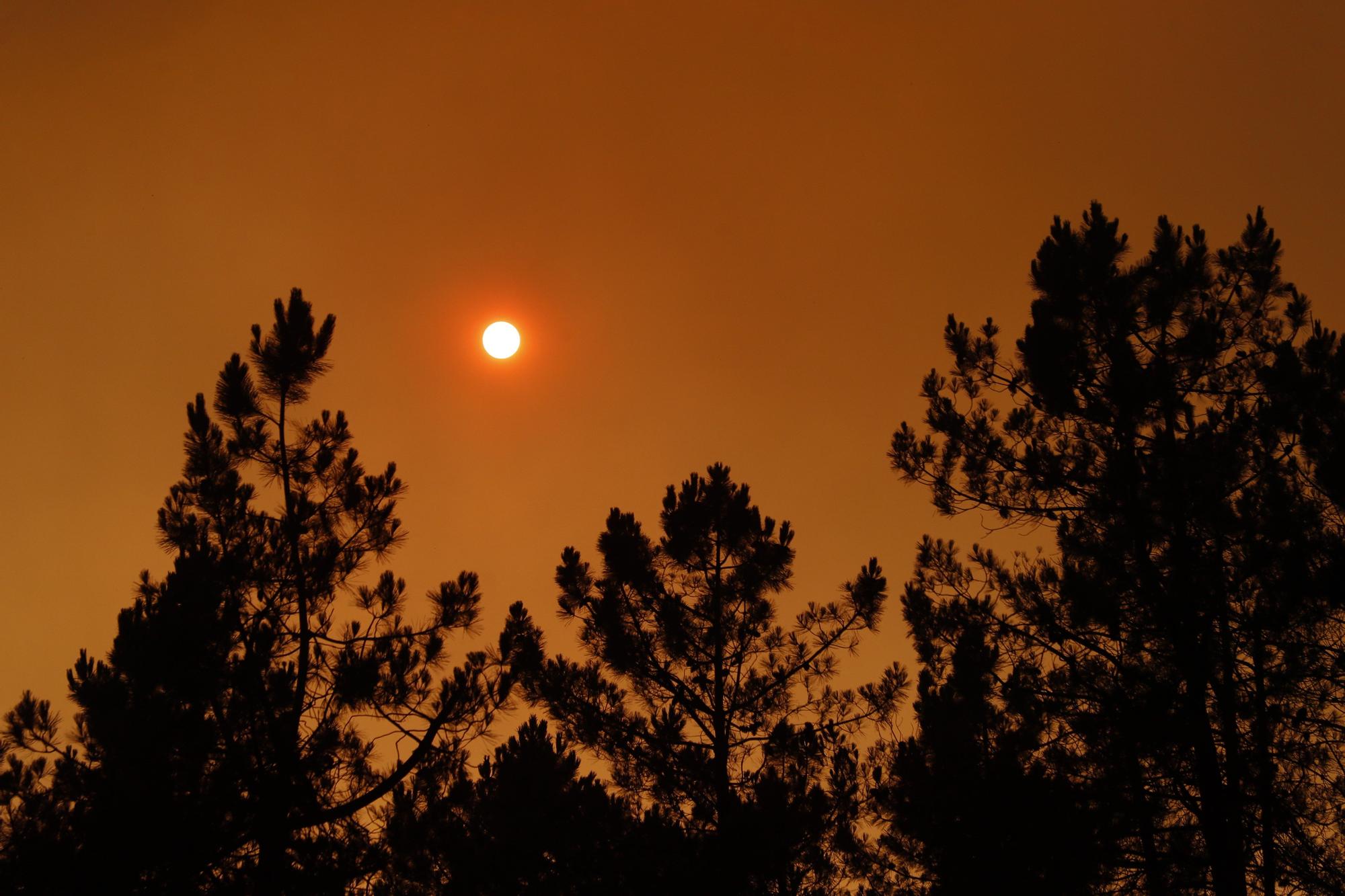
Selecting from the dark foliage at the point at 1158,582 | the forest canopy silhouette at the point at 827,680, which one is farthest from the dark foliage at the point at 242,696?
the dark foliage at the point at 1158,582

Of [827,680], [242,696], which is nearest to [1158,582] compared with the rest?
[827,680]

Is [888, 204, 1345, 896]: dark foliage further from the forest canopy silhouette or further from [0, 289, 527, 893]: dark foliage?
[0, 289, 527, 893]: dark foliage

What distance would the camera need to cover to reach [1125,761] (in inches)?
354

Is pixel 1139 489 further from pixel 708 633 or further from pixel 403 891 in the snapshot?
pixel 403 891

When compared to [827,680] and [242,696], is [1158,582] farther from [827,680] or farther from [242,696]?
[242,696]

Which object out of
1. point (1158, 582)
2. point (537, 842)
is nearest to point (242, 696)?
point (537, 842)

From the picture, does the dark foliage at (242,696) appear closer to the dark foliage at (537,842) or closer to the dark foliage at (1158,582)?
the dark foliage at (537,842)

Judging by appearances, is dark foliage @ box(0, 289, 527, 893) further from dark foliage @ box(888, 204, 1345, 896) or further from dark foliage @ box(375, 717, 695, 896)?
dark foliage @ box(888, 204, 1345, 896)

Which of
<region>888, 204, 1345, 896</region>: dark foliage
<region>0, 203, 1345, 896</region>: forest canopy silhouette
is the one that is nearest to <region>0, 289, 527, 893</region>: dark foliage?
<region>0, 203, 1345, 896</region>: forest canopy silhouette

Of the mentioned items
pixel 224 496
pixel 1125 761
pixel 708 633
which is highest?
pixel 224 496

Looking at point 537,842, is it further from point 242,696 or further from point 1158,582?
point 1158,582

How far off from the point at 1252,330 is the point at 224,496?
37.1 ft

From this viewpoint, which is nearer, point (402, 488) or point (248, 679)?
point (248, 679)

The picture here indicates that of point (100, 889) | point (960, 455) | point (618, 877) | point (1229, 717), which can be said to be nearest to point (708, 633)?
point (618, 877)
